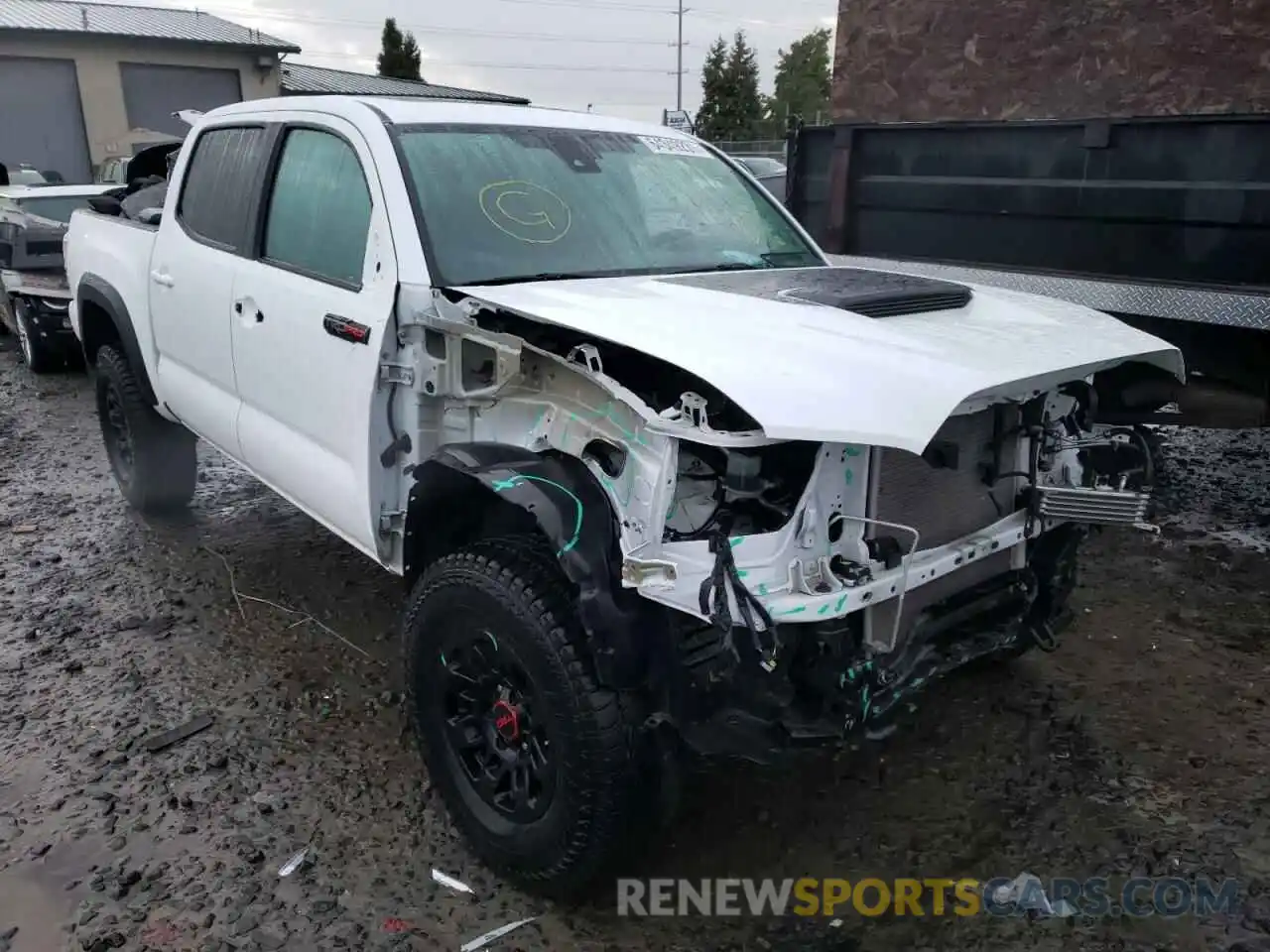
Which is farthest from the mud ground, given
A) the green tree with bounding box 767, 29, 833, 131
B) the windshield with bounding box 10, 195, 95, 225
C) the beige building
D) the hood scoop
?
the green tree with bounding box 767, 29, 833, 131

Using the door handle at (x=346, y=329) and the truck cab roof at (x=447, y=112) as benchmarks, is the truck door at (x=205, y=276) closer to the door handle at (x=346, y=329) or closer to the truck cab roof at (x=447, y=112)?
the truck cab roof at (x=447, y=112)

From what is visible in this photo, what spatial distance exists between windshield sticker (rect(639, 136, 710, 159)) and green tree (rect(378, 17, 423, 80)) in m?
40.5

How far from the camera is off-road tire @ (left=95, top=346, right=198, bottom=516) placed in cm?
502

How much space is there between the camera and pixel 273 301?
3500 millimetres

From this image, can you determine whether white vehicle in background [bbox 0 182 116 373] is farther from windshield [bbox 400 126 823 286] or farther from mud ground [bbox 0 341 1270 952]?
windshield [bbox 400 126 823 286]

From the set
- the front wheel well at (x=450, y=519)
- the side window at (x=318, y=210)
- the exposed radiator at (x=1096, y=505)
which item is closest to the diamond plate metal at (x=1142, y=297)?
the exposed radiator at (x=1096, y=505)

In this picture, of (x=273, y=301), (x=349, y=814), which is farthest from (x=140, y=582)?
(x=349, y=814)

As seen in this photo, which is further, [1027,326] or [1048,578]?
[1048,578]

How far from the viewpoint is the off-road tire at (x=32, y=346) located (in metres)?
8.65

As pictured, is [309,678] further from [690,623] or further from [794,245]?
[794,245]

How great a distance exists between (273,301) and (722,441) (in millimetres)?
2052

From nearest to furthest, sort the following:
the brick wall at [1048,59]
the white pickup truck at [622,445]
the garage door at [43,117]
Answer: the white pickup truck at [622,445], the brick wall at [1048,59], the garage door at [43,117]

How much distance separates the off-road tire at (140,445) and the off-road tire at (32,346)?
3.91 m

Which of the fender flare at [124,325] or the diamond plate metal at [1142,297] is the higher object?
the diamond plate metal at [1142,297]
